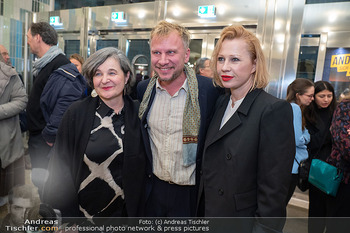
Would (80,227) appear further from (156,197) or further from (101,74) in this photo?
(101,74)

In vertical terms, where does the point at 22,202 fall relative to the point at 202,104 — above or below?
below

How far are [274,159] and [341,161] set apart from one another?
1198 mm

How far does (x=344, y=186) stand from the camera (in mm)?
2254

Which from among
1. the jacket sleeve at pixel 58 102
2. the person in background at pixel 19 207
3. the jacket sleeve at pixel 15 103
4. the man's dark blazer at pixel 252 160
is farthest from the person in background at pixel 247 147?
the jacket sleeve at pixel 15 103

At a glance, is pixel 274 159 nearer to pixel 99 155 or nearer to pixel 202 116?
pixel 202 116

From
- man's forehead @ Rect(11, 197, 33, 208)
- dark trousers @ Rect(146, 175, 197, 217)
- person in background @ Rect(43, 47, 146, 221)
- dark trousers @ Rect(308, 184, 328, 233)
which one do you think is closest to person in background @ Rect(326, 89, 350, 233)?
dark trousers @ Rect(308, 184, 328, 233)

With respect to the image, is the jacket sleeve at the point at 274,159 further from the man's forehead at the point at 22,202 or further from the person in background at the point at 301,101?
the person in background at the point at 301,101

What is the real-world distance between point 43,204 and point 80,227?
11.8 inches

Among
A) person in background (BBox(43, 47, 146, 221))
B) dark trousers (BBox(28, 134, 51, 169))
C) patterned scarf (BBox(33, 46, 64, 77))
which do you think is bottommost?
dark trousers (BBox(28, 134, 51, 169))

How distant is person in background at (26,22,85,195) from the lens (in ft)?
8.11

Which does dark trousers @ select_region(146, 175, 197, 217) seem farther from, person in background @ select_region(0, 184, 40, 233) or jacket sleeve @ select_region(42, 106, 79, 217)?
person in background @ select_region(0, 184, 40, 233)

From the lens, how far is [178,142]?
75.0 inches

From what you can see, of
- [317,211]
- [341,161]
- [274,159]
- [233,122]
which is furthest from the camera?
[317,211]

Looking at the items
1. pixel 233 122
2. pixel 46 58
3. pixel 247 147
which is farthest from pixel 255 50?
pixel 46 58
